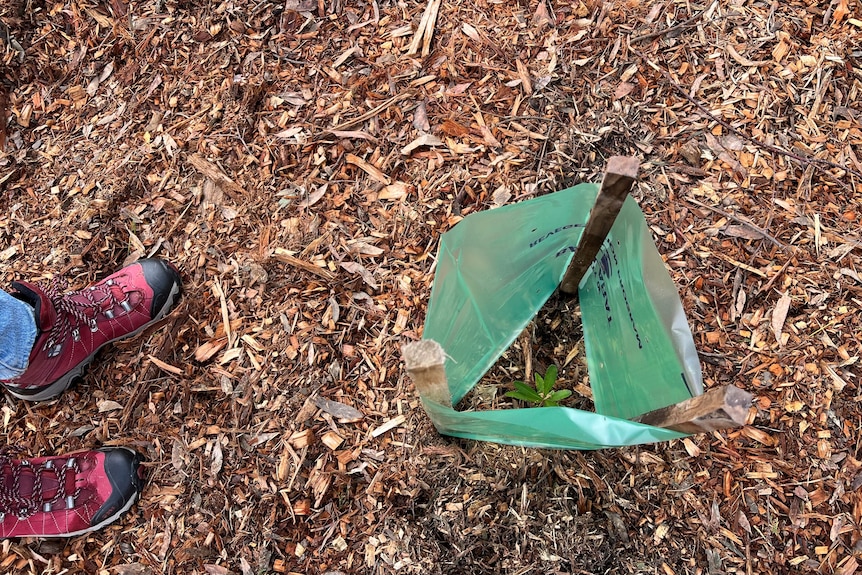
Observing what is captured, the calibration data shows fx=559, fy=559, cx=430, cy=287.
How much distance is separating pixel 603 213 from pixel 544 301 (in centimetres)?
51

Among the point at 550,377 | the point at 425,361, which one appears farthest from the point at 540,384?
the point at 425,361

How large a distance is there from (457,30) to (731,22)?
1.04m

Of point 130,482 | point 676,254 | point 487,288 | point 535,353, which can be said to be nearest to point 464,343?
point 487,288

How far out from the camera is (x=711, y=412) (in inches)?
38.6

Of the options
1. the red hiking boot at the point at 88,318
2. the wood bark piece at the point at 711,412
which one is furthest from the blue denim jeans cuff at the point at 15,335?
the wood bark piece at the point at 711,412

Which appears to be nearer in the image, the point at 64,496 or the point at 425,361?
the point at 425,361

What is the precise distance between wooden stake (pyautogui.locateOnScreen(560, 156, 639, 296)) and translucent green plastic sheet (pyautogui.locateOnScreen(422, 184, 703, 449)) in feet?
0.13

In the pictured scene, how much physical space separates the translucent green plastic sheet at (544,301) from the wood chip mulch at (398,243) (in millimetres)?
194

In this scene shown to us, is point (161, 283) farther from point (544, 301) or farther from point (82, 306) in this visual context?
point (544, 301)

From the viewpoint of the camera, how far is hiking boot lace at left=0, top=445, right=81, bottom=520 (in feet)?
5.65

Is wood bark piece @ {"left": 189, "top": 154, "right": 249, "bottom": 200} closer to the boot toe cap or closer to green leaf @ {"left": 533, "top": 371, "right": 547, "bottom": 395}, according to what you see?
the boot toe cap

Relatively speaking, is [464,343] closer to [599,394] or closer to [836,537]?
[599,394]

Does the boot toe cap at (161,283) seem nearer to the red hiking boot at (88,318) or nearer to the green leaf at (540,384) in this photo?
the red hiking boot at (88,318)

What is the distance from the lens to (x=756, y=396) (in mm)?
1721
